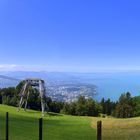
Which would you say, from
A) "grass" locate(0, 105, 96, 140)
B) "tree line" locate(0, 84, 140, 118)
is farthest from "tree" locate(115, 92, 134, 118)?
"grass" locate(0, 105, 96, 140)

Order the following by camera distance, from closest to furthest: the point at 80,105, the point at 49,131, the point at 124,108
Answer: the point at 49,131 < the point at 80,105 < the point at 124,108

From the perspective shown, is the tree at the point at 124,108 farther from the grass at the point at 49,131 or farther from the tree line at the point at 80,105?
the grass at the point at 49,131

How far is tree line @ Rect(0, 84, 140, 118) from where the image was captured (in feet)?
280

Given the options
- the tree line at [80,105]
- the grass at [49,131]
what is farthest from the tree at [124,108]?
the grass at [49,131]

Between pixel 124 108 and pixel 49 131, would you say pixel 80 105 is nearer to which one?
pixel 124 108

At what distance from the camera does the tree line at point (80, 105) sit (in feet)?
280

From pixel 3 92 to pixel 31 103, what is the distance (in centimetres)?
1449

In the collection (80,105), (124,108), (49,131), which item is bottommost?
(124,108)

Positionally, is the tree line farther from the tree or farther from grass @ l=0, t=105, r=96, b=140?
grass @ l=0, t=105, r=96, b=140

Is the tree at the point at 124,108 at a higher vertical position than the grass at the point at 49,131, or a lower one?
lower

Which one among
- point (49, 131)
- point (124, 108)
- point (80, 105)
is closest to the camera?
point (49, 131)

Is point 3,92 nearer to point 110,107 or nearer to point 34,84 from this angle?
point 110,107

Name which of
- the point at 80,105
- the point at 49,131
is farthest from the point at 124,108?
the point at 49,131

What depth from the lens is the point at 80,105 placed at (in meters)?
85.6
